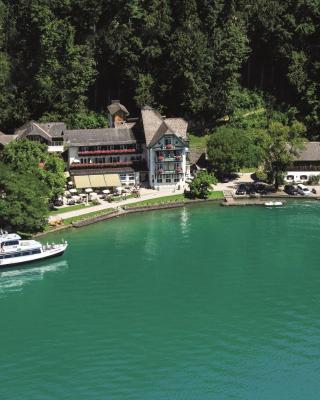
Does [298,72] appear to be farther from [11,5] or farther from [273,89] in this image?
[11,5]

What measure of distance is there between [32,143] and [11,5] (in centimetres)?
3663

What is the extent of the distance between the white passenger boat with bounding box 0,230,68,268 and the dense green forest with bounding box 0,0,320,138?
1729 inches

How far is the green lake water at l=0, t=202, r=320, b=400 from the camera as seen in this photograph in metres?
65.6

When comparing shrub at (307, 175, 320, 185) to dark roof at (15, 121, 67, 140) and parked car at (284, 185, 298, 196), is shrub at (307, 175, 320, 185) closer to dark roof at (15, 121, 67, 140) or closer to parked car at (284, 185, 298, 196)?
parked car at (284, 185, 298, 196)

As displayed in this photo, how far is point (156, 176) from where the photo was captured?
5059 inches

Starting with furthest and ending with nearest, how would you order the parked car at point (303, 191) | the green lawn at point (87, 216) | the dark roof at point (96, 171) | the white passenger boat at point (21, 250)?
the dark roof at point (96, 171), the parked car at point (303, 191), the green lawn at point (87, 216), the white passenger boat at point (21, 250)

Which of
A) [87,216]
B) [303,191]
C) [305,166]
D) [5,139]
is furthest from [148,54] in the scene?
[87,216]

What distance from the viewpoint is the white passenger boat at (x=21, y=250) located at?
95.5m

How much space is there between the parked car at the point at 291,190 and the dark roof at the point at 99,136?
28898 mm

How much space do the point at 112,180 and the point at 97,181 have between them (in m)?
2.77

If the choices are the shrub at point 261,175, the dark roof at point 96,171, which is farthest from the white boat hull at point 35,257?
the shrub at point 261,175

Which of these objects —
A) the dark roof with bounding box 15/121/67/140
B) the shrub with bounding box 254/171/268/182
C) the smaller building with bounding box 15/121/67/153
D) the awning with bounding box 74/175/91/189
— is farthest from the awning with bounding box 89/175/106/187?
the shrub with bounding box 254/171/268/182

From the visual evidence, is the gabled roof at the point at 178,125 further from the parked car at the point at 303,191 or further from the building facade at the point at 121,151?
the parked car at the point at 303,191

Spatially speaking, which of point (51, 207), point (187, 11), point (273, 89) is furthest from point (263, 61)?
point (51, 207)
